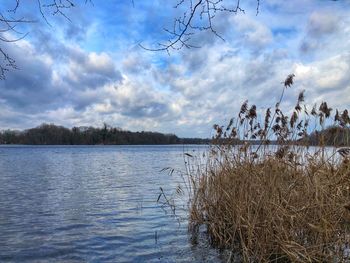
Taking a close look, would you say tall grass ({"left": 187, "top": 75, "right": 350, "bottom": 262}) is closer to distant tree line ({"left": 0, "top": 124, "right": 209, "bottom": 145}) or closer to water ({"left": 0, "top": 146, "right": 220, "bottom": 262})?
water ({"left": 0, "top": 146, "right": 220, "bottom": 262})

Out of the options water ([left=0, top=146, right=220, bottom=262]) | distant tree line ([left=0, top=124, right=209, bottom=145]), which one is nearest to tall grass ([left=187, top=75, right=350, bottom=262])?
water ([left=0, top=146, right=220, bottom=262])

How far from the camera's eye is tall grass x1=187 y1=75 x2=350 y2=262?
659cm

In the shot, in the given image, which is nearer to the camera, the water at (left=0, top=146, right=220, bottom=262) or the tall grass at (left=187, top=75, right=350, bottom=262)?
the tall grass at (left=187, top=75, right=350, bottom=262)

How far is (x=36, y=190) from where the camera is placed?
20.9 metres

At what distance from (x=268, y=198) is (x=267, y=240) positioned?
0.78m

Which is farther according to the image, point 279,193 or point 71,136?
point 71,136

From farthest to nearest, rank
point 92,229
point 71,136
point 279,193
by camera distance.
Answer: point 71,136, point 92,229, point 279,193

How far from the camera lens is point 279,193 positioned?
297 inches

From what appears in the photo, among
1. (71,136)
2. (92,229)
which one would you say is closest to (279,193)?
(92,229)

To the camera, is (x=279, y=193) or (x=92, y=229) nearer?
(x=279, y=193)

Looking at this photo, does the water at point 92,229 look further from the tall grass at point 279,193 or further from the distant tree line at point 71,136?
the distant tree line at point 71,136

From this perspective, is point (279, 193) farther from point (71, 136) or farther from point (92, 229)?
point (71, 136)

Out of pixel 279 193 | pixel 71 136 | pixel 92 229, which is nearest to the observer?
pixel 279 193

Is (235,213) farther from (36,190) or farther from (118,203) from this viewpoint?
(36,190)
